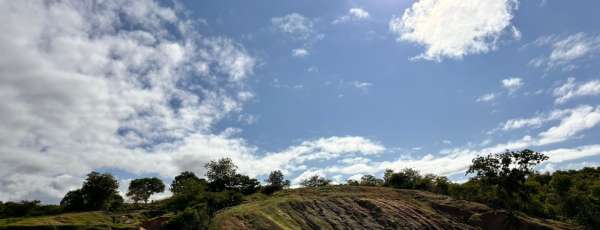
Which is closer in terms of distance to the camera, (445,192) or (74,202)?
(74,202)

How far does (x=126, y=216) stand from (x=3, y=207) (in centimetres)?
4292

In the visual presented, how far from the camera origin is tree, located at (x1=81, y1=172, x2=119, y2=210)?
113375mm

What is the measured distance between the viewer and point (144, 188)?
150 meters

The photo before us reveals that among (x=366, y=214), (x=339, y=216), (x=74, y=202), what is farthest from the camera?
(x=74, y=202)

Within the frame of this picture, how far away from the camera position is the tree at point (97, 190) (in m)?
113

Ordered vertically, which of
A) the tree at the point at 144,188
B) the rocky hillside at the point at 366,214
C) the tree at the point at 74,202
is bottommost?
the rocky hillside at the point at 366,214

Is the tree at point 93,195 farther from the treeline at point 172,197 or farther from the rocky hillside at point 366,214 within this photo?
the rocky hillside at point 366,214

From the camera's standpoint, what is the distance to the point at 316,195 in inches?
3952

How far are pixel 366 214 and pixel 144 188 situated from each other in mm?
95362

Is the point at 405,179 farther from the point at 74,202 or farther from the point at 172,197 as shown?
the point at 74,202

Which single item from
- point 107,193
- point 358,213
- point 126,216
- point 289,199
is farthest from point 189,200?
point 358,213

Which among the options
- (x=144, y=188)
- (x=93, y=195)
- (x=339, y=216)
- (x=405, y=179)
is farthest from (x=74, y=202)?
(x=405, y=179)

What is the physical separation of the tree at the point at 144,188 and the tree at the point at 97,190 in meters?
32.2

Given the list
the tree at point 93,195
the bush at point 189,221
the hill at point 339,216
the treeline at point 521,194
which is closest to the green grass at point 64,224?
the hill at point 339,216
